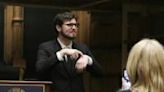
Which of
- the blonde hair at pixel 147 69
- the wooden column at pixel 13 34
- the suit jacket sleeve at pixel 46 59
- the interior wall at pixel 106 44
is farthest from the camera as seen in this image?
the interior wall at pixel 106 44

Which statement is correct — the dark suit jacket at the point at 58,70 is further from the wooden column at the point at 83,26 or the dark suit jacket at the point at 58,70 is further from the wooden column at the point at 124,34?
the wooden column at the point at 83,26

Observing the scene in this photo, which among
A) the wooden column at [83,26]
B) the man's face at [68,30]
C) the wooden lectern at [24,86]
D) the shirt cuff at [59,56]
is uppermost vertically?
the wooden column at [83,26]

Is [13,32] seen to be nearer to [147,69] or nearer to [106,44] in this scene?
[106,44]

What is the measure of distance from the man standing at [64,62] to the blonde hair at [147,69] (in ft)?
4.56

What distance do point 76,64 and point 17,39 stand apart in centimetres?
359

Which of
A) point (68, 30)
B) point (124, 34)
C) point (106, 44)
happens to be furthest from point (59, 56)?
point (106, 44)

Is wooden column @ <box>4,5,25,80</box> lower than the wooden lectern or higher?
higher

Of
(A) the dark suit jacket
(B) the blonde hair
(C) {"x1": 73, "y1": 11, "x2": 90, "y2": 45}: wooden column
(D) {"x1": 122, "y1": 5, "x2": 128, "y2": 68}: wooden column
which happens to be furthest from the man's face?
(C) {"x1": 73, "y1": 11, "x2": 90, "y2": 45}: wooden column

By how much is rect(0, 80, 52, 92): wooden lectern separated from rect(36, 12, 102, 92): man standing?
8 centimetres

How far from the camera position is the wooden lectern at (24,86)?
11.8 feet

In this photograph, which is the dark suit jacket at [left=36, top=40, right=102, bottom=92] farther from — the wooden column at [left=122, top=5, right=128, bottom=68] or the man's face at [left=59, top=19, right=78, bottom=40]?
the wooden column at [left=122, top=5, right=128, bottom=68]

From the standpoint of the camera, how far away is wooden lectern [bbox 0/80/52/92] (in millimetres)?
3598

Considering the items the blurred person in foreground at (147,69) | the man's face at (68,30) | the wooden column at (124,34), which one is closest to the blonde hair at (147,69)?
the blurred person in foreground at (147,69)

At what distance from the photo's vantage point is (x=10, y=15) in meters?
6.99
